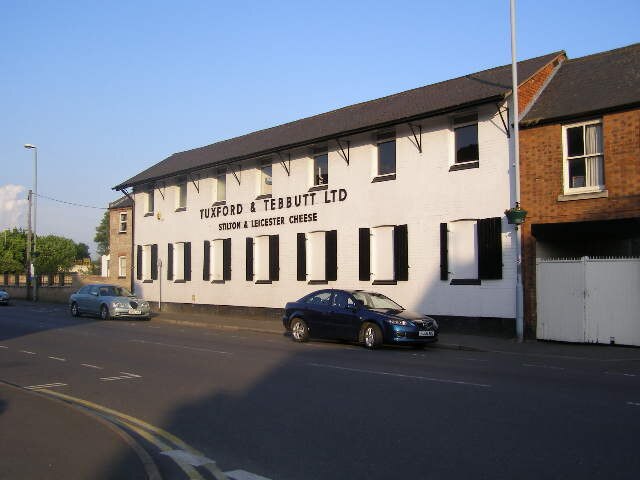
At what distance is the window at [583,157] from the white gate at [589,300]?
2.20 m

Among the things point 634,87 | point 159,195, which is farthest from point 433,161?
point 159,195

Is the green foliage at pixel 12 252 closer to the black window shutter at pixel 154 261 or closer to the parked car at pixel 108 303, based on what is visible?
the black window shutter at pixel 154 261

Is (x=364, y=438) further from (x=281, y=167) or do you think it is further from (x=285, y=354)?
(x=281, y=167)

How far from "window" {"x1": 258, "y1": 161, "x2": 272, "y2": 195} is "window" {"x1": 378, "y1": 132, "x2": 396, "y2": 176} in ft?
21.0

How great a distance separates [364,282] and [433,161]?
16.4 feet

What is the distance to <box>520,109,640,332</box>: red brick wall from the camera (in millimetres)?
16766

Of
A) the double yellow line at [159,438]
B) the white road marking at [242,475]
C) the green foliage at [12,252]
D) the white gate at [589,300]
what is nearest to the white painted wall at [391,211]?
the white gate at [589,300]

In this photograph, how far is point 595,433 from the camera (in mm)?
7020

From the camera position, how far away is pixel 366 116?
24.4m

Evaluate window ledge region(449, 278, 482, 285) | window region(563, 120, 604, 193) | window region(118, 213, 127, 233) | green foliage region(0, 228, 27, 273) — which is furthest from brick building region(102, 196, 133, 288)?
green foliage region(0, 228, 27, 273)

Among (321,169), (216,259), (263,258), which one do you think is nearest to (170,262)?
(216,259)

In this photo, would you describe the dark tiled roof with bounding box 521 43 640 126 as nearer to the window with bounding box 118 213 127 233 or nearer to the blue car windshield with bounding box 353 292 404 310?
the blue car windshield with bounding box 353 292 404 310

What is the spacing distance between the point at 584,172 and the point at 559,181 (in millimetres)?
698

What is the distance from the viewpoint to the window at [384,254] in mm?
21828
